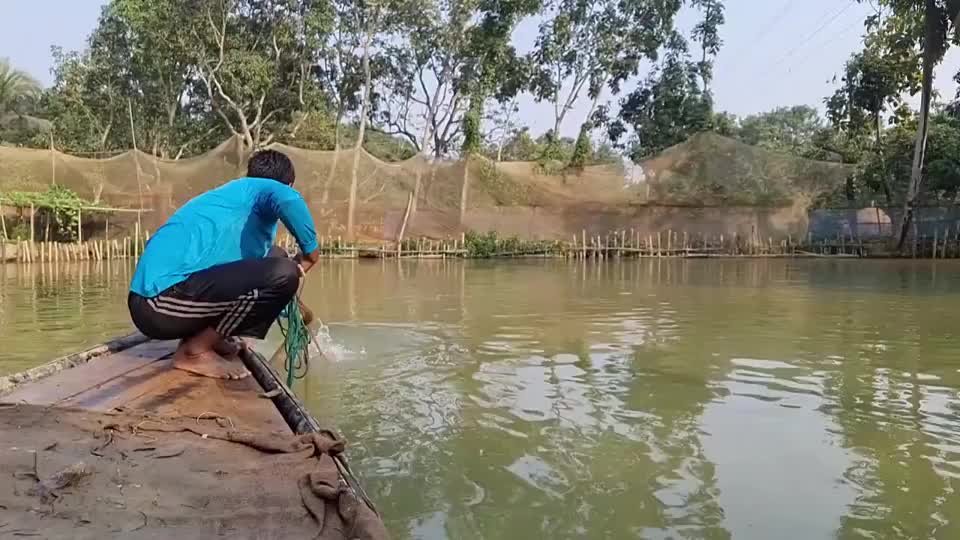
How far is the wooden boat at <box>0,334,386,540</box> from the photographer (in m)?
1.68

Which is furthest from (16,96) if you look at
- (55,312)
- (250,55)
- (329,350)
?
(329,350)

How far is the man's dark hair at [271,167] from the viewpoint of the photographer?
3288mm

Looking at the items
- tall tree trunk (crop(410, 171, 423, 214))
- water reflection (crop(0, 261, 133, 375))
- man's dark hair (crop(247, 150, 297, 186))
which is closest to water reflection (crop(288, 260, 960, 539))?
man's dark hair (crop(247, 150, 297, 186))

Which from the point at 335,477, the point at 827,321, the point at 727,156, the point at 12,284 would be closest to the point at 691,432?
the point at 335,477

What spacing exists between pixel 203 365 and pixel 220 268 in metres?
0.46

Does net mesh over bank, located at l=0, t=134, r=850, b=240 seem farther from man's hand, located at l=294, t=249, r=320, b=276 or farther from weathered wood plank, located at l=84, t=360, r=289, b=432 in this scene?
weathered wood plank, located at l=84, t=360, r=289, b=432

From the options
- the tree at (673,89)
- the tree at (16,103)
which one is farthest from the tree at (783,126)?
the tree at (16,103)

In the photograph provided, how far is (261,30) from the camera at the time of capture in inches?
890

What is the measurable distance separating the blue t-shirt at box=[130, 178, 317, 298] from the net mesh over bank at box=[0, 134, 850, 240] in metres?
14.6

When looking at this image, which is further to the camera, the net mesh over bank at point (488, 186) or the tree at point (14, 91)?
the tree at point (14, 91)

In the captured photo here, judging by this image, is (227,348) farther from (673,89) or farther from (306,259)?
(673,89)

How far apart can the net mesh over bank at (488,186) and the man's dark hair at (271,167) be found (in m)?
14.4

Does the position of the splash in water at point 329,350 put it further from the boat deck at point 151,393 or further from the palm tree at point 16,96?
the palm tree at point 16,96

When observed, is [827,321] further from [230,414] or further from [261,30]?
[261,30]
